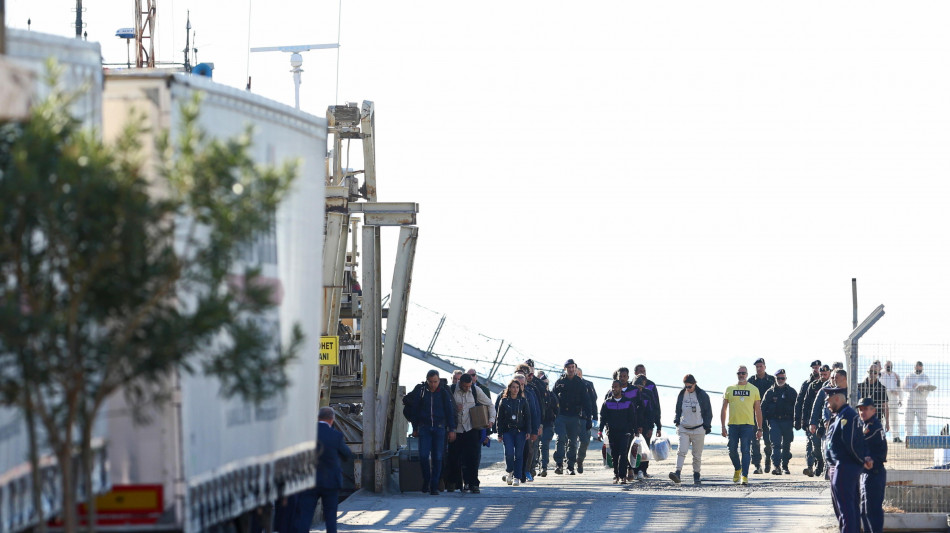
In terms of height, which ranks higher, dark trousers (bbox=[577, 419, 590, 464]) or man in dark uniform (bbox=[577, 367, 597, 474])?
man in dark uniform (bbox=[577, 367, 597, 474])

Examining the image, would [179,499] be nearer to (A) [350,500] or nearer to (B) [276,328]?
(B) [276,328]

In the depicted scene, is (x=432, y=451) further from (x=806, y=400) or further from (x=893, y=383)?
(x=893, y=383)

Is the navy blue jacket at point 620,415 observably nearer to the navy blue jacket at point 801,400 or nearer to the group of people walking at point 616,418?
the group of people walking at point 616,418

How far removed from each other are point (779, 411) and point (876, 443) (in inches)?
357

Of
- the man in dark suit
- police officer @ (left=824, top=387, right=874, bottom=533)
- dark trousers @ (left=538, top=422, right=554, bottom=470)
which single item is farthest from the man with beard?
the man in dark suit

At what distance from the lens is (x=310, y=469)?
11.4 m

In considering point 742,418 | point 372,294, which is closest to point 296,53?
point 372,294

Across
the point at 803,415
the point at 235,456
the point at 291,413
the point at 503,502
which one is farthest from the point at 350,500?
the point at 235,456

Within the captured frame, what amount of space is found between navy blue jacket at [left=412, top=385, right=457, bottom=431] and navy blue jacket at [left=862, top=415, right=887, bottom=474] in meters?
7.23

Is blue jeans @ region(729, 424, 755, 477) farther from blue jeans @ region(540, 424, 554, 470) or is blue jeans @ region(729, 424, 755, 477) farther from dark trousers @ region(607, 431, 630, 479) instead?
blue jeans @ region(540, 424, 554, 470)

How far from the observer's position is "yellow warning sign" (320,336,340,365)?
19.0 meters

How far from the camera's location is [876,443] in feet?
44.5

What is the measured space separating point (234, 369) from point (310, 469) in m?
5.35

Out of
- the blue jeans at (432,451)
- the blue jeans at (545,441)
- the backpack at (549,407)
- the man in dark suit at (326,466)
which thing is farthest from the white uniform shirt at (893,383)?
the blue jeans at (545,441)
